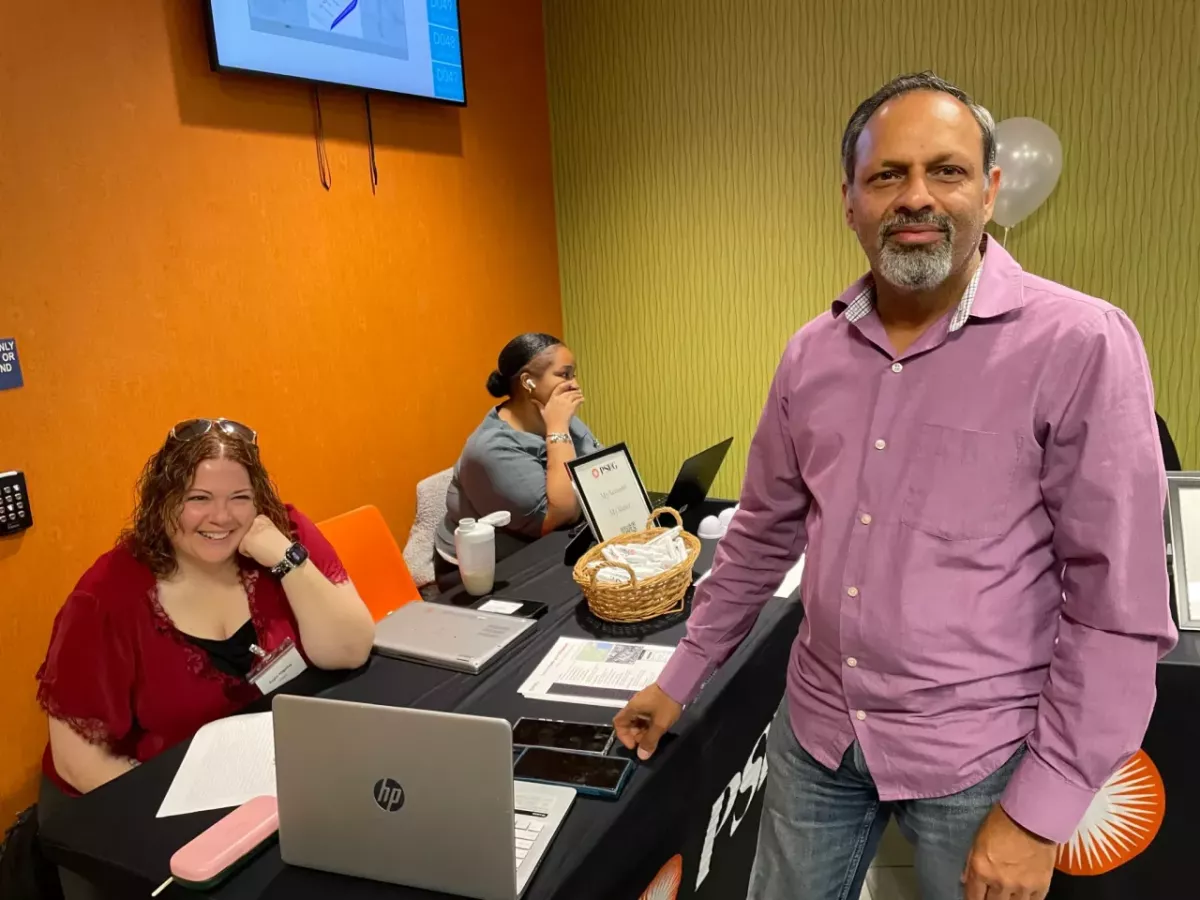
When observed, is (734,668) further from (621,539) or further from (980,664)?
(980,664)

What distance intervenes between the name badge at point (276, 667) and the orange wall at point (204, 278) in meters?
0.81

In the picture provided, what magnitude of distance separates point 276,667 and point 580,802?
2.26 feet

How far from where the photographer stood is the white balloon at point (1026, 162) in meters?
2.89

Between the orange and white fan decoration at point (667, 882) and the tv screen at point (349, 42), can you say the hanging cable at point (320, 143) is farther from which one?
the orange and white fan decoration at point (667, 882)

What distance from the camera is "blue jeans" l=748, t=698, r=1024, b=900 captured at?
40.8 inches

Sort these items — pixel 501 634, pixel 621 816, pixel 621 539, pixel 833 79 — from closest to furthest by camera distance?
pixel 621 816 → pixel 501 634 → pixel 621 539 → pixel 833 79

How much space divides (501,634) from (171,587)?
60 cm

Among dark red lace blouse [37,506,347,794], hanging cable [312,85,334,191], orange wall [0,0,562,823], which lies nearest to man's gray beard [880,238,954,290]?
dark red lace blouse [37,506,347,794]

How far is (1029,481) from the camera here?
3.14ft

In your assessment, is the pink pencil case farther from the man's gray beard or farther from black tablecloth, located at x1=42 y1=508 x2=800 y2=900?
the man's gray beard

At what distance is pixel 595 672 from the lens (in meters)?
1.51

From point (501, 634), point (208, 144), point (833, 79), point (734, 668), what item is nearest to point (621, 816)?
point (734, 668)

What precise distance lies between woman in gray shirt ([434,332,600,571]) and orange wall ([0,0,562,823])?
1.58 ft

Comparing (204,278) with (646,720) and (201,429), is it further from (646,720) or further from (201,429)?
(646,720)
